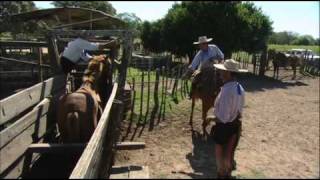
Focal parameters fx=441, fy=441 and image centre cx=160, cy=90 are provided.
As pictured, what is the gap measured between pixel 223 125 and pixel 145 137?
3.08 metres

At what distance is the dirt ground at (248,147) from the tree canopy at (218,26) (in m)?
13.2

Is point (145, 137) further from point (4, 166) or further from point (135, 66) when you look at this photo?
point (135, 66)

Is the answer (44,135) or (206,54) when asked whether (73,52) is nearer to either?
(44,135)

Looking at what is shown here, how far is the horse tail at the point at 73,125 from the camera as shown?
6.18 meters

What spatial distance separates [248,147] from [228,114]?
7.53ft

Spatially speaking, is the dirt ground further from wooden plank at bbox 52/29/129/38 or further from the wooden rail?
wooden plank at bbox 52/29/129/38

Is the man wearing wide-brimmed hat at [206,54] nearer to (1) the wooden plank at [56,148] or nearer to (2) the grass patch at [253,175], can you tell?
(2) the grass patch at [253,175]

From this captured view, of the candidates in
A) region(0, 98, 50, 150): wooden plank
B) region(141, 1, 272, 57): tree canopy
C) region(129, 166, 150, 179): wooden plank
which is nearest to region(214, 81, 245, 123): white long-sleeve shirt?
region(129, 166, 150, 179): wooden plank

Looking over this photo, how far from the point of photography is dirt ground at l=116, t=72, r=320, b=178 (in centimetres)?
658

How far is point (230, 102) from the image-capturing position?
5.86 meters

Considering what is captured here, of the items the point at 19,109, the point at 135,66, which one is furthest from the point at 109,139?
the point at 135,66

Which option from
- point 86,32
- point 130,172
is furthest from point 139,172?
point 86,32

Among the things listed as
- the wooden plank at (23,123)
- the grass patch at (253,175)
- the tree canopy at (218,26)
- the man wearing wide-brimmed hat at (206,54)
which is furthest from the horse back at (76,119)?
the tree canopy at (218,26)

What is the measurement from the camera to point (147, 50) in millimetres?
38188
